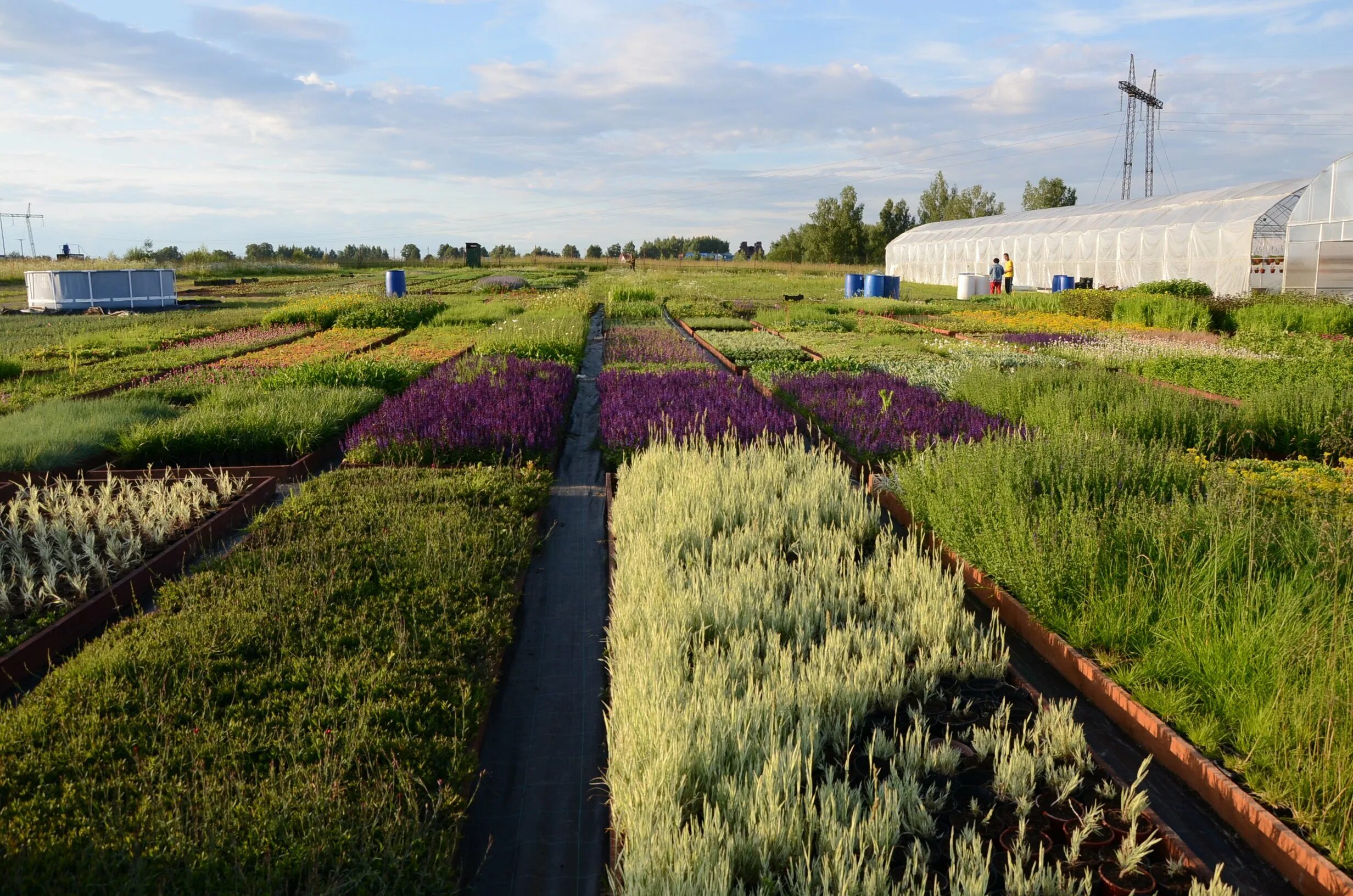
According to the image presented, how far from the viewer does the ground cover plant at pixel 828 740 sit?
2367 mm

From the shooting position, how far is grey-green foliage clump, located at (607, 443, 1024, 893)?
7.82ft

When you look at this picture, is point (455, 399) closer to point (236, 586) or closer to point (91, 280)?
point (236, 586)

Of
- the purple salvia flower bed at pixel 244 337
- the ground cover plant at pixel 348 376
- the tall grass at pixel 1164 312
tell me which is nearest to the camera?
the ground cover plant at pixel 348 376

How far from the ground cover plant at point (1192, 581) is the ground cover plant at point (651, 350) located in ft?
22.7

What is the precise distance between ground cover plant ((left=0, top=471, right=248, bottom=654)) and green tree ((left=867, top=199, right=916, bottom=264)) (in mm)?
67700

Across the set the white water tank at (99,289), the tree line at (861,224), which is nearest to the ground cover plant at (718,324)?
the white water tank at (99,289)

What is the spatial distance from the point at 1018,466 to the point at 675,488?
209cm

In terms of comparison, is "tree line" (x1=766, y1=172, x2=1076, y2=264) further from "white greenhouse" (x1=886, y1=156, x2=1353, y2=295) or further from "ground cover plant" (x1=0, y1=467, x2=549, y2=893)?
"ground cover plant" (x1=0, y1=467, x2=549, y2=893)

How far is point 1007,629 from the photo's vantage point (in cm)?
446

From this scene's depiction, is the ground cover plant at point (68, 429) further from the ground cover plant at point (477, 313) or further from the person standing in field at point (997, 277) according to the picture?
the person standing in field at point (997, 277)

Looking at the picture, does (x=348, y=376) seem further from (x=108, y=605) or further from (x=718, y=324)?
(x=718, y=324)

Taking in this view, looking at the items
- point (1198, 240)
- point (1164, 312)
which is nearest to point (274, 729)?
point (1164, 312)

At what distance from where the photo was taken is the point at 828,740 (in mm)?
3102

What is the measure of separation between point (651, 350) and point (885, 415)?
6229mm
